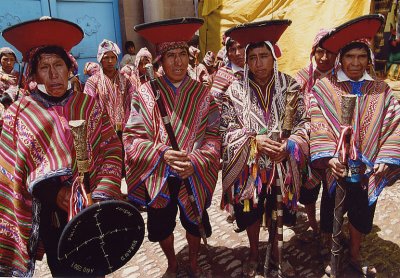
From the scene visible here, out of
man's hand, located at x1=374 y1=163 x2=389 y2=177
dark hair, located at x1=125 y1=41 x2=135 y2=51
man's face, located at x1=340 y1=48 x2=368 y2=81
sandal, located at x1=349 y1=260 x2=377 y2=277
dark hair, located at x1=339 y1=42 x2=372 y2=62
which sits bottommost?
sandal, located at x1=349 y1=260 x2=377 y2=277

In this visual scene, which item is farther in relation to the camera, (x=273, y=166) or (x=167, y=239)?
(x=167, y=239)

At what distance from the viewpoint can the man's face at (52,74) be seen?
2486 millimetres

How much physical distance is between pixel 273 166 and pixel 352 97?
34.1 inches

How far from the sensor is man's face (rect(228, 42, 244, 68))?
4.11m

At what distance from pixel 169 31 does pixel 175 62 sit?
10.4 inches

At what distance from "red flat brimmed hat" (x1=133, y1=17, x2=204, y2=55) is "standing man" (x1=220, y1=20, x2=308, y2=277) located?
392 millimetres

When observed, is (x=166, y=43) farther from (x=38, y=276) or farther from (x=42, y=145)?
(x=38, y=276)

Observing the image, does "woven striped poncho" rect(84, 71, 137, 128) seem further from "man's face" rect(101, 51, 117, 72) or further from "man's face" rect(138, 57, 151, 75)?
"man's face" rect(138, 57, 151, 75)

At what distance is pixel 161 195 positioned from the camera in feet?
9.82

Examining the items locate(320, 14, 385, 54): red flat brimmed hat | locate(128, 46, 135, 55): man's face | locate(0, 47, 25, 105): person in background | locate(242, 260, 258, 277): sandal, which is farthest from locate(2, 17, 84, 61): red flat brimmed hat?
locate(128, 46, 135, 55): man's face

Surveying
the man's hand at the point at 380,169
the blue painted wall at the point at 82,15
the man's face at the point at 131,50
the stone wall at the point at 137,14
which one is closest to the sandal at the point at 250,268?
the man's hand at the point at 380,169

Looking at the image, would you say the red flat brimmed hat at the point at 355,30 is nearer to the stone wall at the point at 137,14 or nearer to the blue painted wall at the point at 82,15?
the blue painted wall at the point at 82,15

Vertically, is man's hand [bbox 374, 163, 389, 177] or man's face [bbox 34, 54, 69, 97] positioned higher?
man's face [bbox 34, 54, 69, 97]

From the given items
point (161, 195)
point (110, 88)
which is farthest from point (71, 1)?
point (161, 195)
